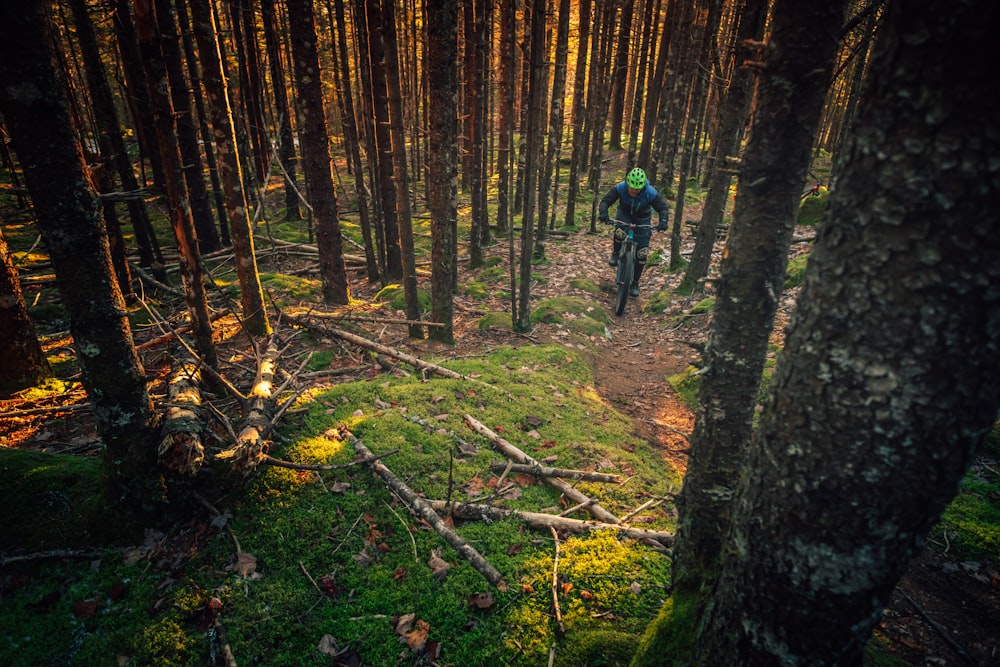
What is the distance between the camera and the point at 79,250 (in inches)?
129

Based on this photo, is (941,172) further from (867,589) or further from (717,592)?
(717,592)

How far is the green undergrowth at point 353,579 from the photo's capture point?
128 inches

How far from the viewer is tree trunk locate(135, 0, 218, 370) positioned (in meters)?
4.64

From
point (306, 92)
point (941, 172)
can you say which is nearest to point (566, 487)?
point (941, 172)

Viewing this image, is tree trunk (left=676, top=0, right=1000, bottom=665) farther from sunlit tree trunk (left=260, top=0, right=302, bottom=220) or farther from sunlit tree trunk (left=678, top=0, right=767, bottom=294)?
sunlit tree trunk (left=260, top=0, right=302, bottom=220)

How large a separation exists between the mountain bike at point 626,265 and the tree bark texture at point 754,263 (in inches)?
326

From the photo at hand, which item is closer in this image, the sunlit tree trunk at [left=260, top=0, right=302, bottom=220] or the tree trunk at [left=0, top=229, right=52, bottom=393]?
the tree trunk at [left=0, top=229, right=52, bottom=393]

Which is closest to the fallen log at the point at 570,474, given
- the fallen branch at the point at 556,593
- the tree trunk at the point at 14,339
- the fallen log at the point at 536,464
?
the fallen log at the point at 536,464

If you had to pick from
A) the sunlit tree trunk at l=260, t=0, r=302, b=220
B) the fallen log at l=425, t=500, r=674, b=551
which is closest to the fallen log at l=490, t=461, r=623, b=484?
the fallen log at l=425, t=500, r=674, b=551

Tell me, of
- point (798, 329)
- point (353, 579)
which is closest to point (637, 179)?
point (798, 329)

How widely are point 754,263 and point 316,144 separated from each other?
8776 mm

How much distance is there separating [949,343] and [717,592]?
60.8 inches

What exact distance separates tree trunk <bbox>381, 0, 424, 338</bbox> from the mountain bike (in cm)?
515

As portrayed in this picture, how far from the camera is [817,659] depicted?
1775 millimetres
